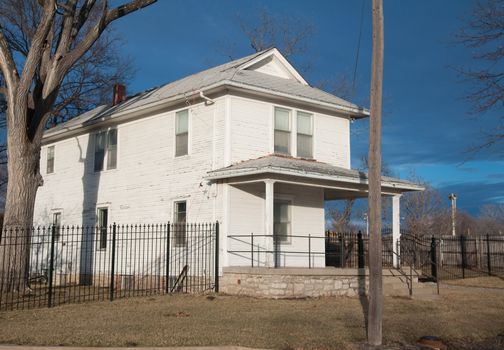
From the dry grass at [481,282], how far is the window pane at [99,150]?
548 inches

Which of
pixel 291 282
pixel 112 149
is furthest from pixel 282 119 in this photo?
pixel 112 149

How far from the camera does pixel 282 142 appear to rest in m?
19.8

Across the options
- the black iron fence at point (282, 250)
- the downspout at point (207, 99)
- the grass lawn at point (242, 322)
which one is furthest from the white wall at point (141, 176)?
the grass lawn at point (242, 322)

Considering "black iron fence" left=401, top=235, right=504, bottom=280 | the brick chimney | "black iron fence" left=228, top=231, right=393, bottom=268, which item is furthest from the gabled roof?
"black iron fence" left=401, top=235, right=504, bottom=280

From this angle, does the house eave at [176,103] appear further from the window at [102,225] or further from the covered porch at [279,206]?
the window at [102,225]

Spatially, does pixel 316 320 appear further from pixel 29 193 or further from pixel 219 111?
pixel 29 193

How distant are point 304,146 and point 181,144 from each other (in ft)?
13.5

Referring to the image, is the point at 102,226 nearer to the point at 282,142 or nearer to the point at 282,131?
the point at 282,142

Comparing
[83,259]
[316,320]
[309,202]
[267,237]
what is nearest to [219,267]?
[267,237]

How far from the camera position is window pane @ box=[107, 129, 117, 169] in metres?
23.0

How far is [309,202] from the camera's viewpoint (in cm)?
2022

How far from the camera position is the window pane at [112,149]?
23.0 m

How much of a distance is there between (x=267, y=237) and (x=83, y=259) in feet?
32.7

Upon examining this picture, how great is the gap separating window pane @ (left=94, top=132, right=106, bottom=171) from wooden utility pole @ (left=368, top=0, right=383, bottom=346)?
15040 mm
